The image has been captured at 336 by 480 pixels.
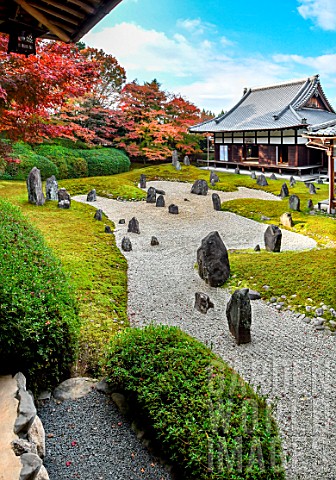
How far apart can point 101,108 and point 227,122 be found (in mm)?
9837

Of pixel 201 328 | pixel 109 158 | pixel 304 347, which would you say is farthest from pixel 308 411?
pixel 109 158

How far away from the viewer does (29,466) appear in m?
2.82

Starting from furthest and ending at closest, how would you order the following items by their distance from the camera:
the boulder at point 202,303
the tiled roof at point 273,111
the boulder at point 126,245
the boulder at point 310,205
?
the tiled roof at point 273,111 < the boulder at point 310,205 < the boulder at point 126,245 < the boulder at point 202,303

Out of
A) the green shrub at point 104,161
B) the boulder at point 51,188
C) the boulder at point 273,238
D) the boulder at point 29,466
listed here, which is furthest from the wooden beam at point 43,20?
the green shrub at point 104,161

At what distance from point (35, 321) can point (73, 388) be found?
3.16 ft

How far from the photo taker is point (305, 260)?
9.67m

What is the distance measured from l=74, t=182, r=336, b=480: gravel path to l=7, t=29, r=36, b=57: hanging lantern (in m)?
4.77

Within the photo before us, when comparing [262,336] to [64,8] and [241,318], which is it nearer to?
[241,318]

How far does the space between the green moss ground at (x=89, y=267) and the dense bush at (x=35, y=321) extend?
2.74 ft

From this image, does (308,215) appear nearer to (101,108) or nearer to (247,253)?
(247,253)

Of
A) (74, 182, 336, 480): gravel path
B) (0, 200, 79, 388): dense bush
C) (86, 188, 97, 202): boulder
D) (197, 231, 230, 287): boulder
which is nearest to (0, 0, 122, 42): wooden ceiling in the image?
(0, 200, 79, 388): dense bush

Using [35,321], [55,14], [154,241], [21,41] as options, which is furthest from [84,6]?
[154,241]

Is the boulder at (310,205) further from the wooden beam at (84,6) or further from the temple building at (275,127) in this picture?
the wooden beam at (84,6)

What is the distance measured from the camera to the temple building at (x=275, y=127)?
84.9ft
